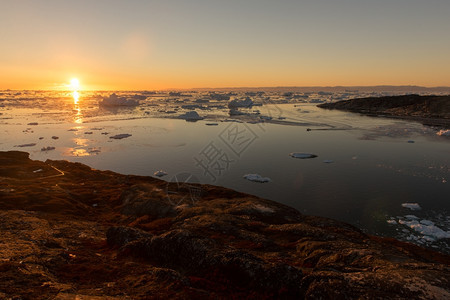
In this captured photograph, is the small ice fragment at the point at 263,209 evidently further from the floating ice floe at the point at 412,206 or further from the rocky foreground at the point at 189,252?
the floating ice floe at the point at 412,206

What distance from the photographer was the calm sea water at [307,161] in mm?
16594

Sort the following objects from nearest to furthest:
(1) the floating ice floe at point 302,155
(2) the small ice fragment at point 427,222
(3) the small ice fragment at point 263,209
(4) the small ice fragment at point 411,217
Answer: (2) the small ice fragment at point 427,222 → (4) the small ice fragment at point 411,217 → (3) the small ice fragment at point 263,209 → (1) the floating ice floe at point 302,155

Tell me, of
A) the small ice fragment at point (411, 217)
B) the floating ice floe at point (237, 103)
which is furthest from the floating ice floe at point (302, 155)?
the floating ice floe at point (237, 103)

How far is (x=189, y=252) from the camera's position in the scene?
349 inches

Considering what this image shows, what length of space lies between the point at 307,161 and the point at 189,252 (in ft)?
70.2

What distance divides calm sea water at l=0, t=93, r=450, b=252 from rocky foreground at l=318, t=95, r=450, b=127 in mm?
23350

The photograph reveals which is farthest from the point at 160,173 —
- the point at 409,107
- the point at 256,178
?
the point at 409,107

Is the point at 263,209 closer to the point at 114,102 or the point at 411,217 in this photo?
the point at 411,217

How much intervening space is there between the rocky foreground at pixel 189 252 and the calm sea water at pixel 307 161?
2978mm

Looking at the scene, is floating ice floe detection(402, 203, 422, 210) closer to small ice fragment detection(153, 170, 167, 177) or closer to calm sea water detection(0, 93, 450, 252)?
calm sea water detection(0, 93, 450, 252)

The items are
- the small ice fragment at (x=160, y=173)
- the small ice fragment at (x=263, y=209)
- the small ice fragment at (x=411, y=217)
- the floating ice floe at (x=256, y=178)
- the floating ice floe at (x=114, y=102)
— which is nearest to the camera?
the small ice fragment at (x=411, y=217)

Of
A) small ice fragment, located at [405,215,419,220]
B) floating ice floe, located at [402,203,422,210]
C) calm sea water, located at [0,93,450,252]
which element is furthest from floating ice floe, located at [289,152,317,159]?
small ice fragment, located at [405,215,419,220]

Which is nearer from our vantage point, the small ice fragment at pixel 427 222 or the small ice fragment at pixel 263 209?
the small ice fragment at pixel 427 222

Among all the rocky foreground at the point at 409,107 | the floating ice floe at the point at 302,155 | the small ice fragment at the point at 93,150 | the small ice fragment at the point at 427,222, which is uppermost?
the rocky foreground at the point at 409,107
